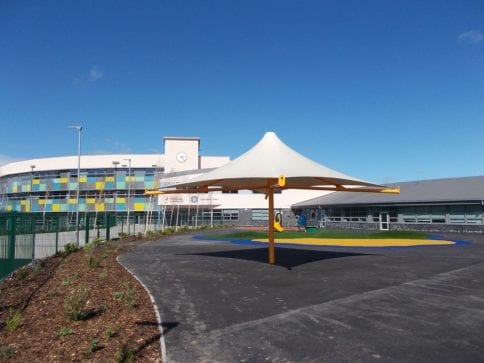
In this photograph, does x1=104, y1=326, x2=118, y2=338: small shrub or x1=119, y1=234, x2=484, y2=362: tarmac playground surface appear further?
x1=104, y1=326, x2=118, y2=338: small shrub

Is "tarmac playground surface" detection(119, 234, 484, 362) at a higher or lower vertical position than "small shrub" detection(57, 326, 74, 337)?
lower

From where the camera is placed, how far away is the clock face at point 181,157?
59.8m

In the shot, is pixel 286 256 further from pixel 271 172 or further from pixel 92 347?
pixel 92 347

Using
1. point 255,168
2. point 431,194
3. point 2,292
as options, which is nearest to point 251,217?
point 431,194

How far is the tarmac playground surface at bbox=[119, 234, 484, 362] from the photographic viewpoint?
5840 mm

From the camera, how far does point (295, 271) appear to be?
13.4 meters

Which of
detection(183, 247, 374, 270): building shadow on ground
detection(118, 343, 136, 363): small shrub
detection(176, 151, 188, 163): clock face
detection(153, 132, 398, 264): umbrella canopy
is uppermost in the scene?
detection(176, 151, 188, 163): clock face

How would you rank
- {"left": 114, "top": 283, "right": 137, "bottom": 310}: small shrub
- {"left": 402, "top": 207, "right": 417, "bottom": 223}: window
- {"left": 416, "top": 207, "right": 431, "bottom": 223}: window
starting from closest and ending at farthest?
{"left": 114, "top": 283, "right": 137, "bottom": 310}: small shrub
{"left": 416, "top": 207, "right": 431, "bottom": 223}: window
{"left": 402, "top": 207, "right": 417, "bottom": 223}: window

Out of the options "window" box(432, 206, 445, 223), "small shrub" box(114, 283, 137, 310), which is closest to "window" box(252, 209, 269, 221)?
"window" box(432, 206, 445, 223)

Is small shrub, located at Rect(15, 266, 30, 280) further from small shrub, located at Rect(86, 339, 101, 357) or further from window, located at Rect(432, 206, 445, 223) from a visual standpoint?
window, located at Rect(432, 206, 445, 223)

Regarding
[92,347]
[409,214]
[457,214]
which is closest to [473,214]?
[457,214]


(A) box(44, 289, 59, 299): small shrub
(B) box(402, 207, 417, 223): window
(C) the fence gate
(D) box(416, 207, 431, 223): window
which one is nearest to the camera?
(A) box(44, 289, 59, 299): small shrub

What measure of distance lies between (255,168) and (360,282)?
16.8 feet

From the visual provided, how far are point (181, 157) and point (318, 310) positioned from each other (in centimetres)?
5309
